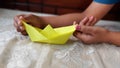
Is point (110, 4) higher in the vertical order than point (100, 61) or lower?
higher

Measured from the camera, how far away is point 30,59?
707 mm

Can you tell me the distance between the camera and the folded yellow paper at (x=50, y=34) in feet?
2.59

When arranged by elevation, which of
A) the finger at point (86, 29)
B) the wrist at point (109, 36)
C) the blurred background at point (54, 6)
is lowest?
the blurred background at point (54, 6)

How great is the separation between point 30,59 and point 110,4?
50cm

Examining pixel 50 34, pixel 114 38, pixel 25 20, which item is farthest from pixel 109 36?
pixel 25 20

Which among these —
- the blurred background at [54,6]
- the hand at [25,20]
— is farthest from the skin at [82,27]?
the blurred background at [54,6]

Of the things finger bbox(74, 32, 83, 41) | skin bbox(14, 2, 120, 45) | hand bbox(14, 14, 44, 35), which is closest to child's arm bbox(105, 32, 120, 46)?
skin bbox(14, 2, 120, 45)

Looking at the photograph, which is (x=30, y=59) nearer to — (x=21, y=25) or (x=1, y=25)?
(x=21, y=25)

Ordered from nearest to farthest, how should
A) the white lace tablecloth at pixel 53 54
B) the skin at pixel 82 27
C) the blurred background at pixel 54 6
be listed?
the white lace tablecloth at pixel 53 54 < the skin at pixel 82 27 < the blurred background at pixel 54 6

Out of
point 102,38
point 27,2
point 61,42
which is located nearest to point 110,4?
point 102,38

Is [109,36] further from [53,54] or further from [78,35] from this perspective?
[53,54]

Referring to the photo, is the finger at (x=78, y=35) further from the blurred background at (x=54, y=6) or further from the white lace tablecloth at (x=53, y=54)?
the blurred background at (x=54, y=6)

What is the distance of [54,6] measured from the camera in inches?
48.9

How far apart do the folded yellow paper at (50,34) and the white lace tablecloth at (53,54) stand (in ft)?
0.06
